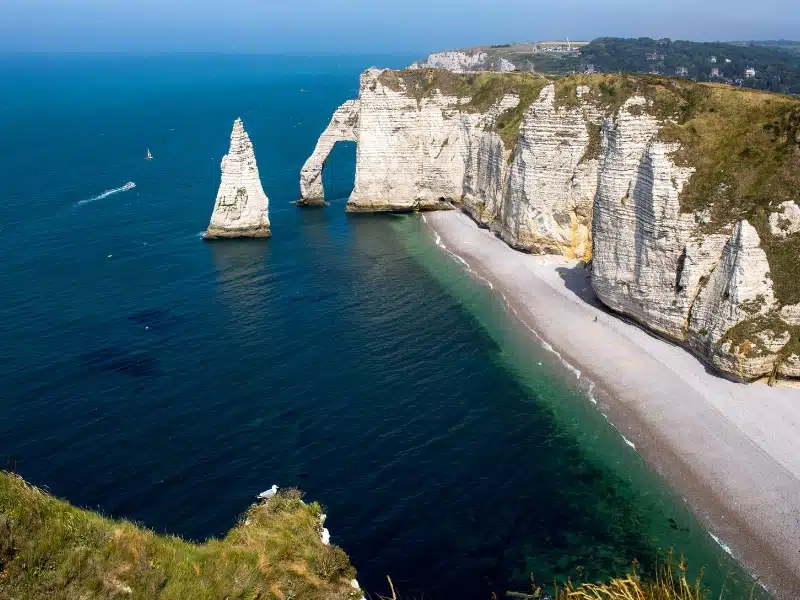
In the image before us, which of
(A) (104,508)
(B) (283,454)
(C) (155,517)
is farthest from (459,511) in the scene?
(A) (104,508)

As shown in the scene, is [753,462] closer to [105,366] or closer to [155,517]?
[155,517]

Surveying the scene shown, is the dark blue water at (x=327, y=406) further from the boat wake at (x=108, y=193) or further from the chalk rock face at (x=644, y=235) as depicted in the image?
the boat wake at (x=108, y=193)

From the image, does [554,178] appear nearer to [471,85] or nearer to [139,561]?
[471,85]

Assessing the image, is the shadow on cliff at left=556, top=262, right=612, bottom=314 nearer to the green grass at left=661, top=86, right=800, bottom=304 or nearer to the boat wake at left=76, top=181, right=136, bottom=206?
the green grass at left=661, top=86, right=800, bottom=304

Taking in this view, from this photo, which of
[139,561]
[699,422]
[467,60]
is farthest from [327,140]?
[467,60]

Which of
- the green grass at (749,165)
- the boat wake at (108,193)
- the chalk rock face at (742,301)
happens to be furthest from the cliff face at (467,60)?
the chalk rock face at (742,301)
